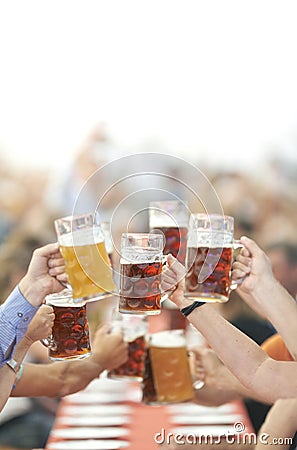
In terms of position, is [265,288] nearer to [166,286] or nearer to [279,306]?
[279,306]

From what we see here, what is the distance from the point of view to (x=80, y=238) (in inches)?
57.4

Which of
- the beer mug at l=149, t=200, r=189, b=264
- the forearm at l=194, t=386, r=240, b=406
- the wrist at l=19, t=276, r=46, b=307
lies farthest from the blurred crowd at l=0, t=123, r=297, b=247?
the wrist at l=19, t=276, r=46, b=307

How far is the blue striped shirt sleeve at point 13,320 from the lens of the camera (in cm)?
155

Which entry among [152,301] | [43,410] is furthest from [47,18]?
[152,301]

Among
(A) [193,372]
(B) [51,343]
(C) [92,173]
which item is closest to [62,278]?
(B) [51,343]

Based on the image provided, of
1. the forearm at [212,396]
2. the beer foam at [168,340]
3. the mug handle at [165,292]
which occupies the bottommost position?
the forearm at [212,396]

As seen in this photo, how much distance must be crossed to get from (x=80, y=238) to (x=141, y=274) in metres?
0.13

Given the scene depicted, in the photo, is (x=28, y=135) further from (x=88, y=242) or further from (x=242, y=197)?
(x=88, y=242)

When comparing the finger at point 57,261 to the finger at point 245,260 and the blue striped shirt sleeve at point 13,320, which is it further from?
the finger at point 245,260

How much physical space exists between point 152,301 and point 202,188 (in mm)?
300

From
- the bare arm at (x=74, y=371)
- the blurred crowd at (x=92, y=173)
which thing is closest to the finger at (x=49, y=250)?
the bare arm at (x=74, y=371)

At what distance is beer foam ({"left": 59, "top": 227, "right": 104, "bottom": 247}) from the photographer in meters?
1.45

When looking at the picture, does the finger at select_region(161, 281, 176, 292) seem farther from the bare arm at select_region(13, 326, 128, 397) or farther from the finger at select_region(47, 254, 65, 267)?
the bare arm at select_region(13, 326, 128, 397)

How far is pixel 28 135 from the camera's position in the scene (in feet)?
16.6
